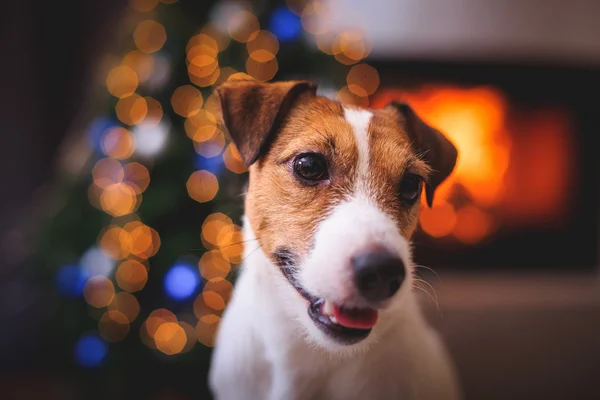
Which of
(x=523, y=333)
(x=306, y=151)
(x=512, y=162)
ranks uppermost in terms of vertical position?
(x=306, y=151)

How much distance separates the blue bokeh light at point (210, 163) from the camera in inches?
41.9

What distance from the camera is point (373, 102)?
6.61ft

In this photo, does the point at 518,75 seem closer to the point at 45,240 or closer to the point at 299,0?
the point at 299,0

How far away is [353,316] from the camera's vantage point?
0.55 metres

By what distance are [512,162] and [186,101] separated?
1686 mm

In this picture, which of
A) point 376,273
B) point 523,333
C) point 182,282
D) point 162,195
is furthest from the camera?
point 523,333

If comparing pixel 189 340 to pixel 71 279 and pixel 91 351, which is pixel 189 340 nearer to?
pixel 91 351

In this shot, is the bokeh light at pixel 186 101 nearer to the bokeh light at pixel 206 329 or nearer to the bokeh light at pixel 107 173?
the bokeh light at pixel 107 173

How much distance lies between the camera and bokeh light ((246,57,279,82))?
1.04 metres

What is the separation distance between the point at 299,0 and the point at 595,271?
6.74 ft

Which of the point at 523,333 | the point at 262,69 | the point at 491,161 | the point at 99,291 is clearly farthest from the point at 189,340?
the point at 491,161

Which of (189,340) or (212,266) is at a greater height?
(212,266)

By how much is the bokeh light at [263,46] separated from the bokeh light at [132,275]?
684mm

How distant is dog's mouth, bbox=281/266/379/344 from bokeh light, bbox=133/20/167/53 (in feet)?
3.07
